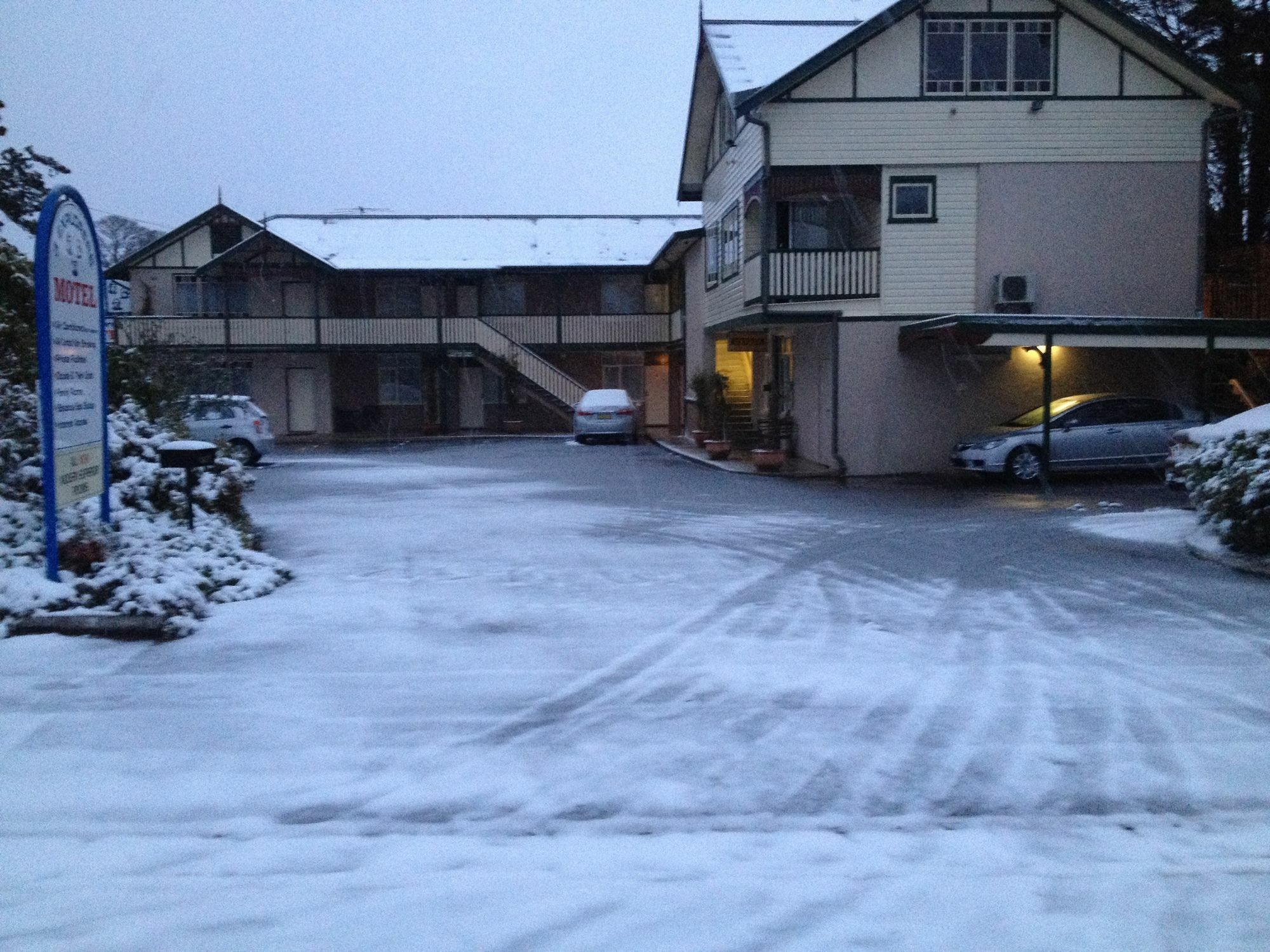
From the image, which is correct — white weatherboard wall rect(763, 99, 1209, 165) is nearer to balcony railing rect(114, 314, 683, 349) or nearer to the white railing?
balcony railing rect(114, 314, 683, 349)

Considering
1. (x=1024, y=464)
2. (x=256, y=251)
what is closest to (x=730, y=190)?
(x=1024, y=464)

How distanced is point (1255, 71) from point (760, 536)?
21488 mm

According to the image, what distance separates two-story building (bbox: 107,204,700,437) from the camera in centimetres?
3781

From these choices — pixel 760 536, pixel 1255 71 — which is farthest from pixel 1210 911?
pixel 1255 71

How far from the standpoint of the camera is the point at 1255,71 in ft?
88.7

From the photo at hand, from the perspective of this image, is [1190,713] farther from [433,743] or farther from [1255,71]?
[1255,71]

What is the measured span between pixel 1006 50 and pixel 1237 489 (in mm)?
12538

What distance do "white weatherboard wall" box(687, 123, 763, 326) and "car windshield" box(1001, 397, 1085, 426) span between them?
19.1 feet

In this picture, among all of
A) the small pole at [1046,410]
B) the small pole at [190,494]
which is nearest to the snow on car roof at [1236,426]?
the small pole at [1046,410]

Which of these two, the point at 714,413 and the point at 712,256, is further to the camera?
the point at 712,256

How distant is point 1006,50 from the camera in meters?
20.8

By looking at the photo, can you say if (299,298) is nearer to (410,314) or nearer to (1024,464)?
(410,314)

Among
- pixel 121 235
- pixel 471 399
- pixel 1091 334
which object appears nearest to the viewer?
pixel 1091 334

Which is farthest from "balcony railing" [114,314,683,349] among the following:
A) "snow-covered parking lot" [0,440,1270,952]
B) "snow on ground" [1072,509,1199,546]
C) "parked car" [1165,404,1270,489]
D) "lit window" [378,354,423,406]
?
"snow-covered parking lot" [0,440,1270,952]
